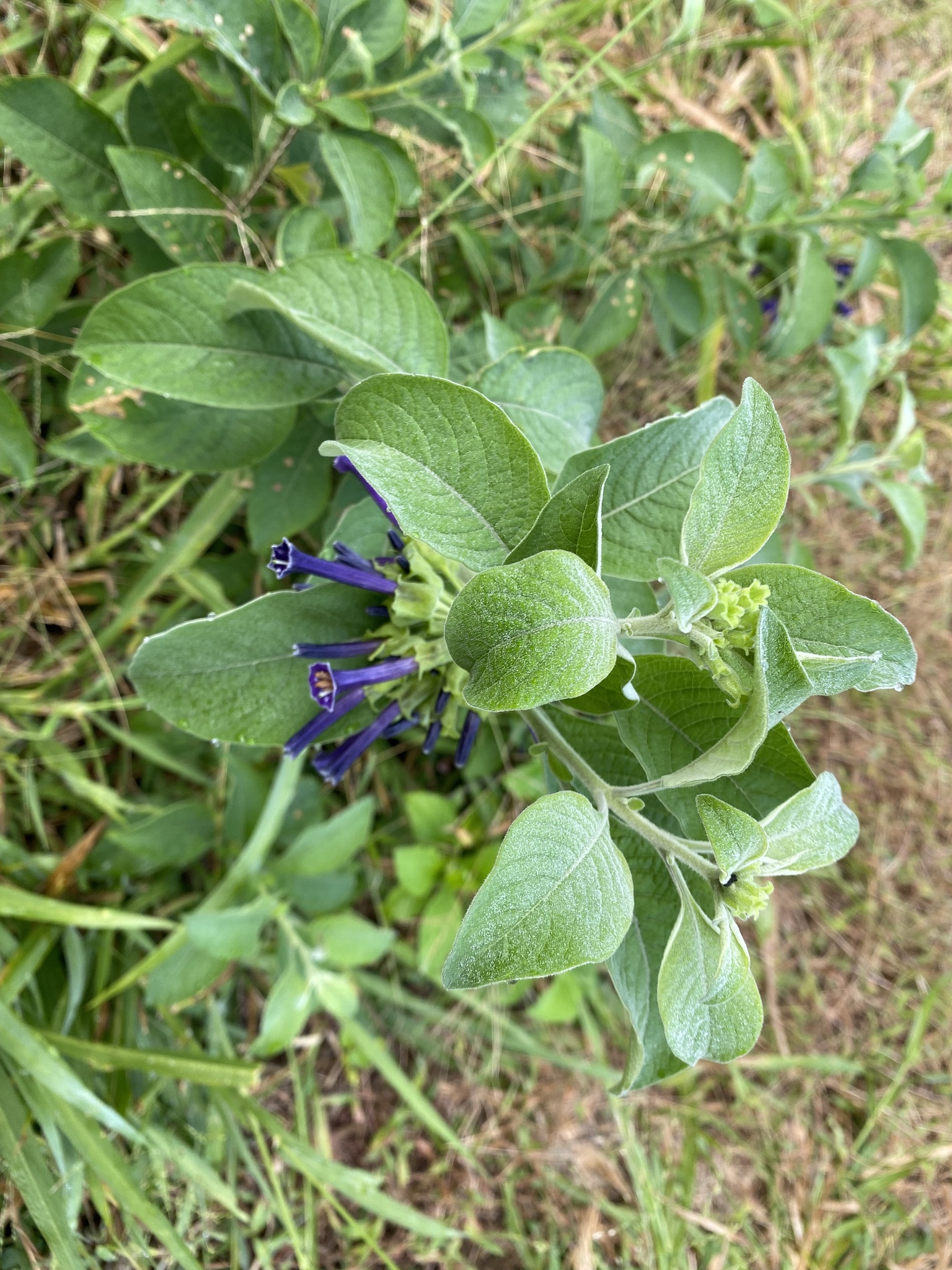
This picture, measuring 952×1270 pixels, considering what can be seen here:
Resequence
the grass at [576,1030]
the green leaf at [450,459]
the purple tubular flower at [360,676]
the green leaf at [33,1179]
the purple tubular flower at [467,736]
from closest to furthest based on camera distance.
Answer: the green leaf at [450,459] < the purple tubular flower at [360,676] < the purple tubular flower at [467,736] < the green leaf at [33,1179] < the grass at [576,1030]

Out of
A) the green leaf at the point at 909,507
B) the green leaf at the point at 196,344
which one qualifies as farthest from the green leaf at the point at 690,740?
the green leaf at the point at 909,507

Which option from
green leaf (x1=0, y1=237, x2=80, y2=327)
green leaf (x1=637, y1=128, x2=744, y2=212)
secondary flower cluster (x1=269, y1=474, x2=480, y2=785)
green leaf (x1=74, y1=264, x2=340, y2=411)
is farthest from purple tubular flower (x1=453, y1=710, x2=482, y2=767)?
green leaf (x1=637, y1=128, x2=744, y2=212)

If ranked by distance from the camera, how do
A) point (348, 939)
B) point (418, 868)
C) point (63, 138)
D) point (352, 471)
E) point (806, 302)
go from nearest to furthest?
point (352, 471)
point (63, 138)
point (806, 302)
point (348, 939)
point (418, 868)

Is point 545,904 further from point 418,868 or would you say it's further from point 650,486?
point 418,868

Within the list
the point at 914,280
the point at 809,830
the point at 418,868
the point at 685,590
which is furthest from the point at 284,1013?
the point at 914,280

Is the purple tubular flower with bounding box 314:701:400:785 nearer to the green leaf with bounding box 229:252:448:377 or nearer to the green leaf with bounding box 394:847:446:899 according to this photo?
the green leaf with bounding box 229:252:448:377

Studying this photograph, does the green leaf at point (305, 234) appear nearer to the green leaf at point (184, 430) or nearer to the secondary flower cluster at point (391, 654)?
the green leaf at point (184, 430)
